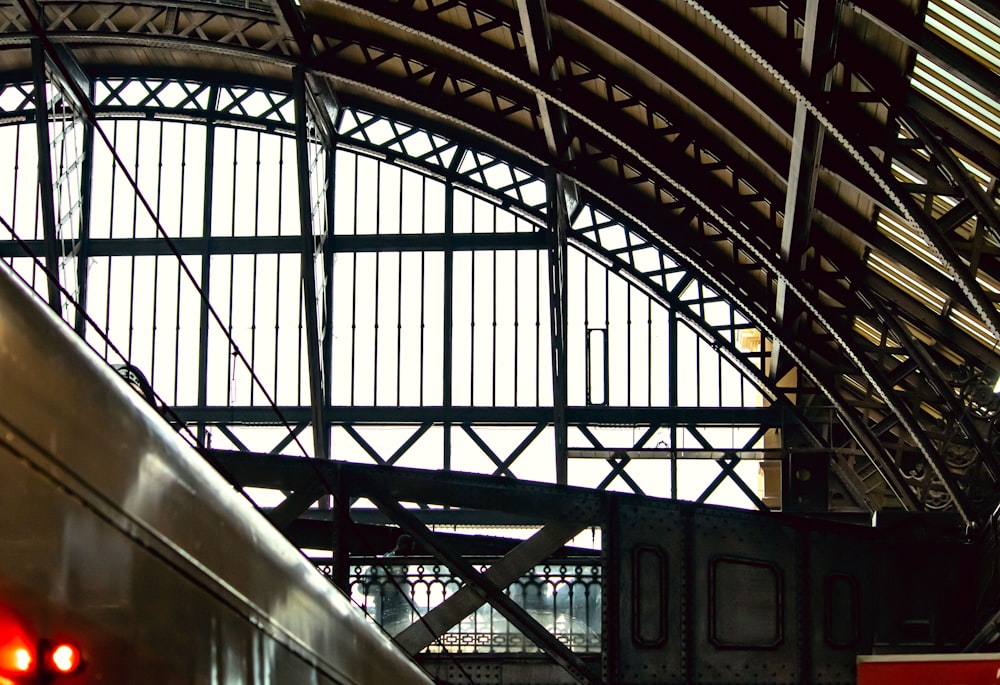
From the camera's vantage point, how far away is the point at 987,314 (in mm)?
15953

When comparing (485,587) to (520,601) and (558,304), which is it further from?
(558,304)

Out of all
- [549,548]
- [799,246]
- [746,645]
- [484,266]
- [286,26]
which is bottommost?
[746,645]

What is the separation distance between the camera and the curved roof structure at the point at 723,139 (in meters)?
15.3

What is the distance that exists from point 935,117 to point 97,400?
13.1 metres

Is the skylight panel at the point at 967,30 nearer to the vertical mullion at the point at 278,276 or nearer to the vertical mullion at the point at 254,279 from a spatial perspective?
the vertical mullion at the point at 278,276

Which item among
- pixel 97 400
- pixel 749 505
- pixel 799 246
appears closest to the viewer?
pixel 97 400

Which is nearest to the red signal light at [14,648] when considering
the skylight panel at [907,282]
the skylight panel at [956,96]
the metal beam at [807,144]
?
the metal beam at [807,144]

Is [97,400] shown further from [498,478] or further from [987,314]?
[987,314]

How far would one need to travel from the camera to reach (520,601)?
1744 cm

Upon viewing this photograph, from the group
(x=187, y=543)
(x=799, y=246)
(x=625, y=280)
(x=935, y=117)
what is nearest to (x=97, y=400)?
(x=187, y=543)

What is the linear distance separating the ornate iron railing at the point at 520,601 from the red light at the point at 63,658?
1333 centimetres

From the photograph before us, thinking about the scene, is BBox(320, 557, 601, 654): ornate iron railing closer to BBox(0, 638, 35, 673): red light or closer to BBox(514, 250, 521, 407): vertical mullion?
BBox(514, 250, 521, 407): vertical mullion

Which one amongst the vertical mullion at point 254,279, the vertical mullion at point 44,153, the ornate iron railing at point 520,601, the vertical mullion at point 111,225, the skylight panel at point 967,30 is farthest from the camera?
the vertical mullion at point 111,225

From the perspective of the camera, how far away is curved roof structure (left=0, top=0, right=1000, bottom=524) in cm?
1530
